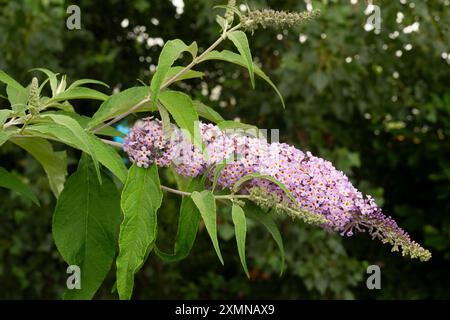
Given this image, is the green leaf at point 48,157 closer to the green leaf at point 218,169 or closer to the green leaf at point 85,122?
the green leaf at point 85,122

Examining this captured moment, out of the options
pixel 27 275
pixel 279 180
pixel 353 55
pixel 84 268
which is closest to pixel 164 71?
pixel 279 180

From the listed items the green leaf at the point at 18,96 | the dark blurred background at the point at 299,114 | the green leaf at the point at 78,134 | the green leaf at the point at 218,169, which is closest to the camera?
the green leaf at the point at 78,134

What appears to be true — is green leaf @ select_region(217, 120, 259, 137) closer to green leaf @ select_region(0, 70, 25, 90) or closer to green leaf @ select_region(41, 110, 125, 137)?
green leaf @ select_region(41, 110, 125, 137)

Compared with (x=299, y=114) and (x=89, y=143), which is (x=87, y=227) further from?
(x=299, y=114)

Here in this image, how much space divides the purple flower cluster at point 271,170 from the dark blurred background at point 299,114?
1.63m

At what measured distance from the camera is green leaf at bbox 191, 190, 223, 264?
113 cm

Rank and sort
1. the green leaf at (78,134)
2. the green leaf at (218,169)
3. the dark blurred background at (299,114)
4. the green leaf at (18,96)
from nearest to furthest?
1. the green leaf at (78,134)
2. the green leaf at (218,169)
3. the green leaf at (18,96)
4. the dark blurred background at (299,114)

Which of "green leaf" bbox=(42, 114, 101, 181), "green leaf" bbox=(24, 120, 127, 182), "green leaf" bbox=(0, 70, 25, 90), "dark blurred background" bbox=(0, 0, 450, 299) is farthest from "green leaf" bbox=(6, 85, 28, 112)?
"dark blurred background" bbox=(0, 0, 450, 299)

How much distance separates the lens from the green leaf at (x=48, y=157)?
138 cm

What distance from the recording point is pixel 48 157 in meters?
1.48

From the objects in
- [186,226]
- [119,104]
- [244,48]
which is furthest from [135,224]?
[244,48]

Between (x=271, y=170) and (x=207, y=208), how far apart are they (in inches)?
6.0

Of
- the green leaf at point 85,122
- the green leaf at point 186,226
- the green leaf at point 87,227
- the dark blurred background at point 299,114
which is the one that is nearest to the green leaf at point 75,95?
the green leaf at point 85,122

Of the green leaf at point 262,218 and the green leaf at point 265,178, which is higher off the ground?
the green leaf at point 265,178
